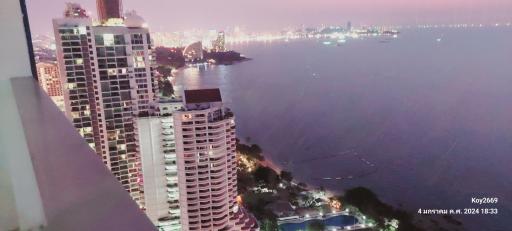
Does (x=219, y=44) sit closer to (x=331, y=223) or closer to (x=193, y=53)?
(x=193, y=53)

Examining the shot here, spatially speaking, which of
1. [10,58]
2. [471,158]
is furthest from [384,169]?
[10,58]

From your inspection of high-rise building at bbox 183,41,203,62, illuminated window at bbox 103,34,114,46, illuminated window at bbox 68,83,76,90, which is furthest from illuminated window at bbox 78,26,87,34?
high-rise building at bbox 183,41,203,62

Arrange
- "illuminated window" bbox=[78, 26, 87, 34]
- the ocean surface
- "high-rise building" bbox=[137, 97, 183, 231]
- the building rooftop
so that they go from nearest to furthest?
the building rooftop
"high-rise building" bbox=[137, 97, 183, 231]
"illuminated window" bbox=[78, 26, 87, 34]
the ocean surface

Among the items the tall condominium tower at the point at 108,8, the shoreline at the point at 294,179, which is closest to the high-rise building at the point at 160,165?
the shoreline at the point at 294,179

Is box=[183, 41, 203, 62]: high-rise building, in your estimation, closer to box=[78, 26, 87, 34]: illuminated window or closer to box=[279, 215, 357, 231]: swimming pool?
box=[78, 26, 87, 34]: illuminated window

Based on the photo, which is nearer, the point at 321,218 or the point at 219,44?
the point at 321,218

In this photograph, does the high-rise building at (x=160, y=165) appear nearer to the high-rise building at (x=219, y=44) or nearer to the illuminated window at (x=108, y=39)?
the illuminated window at (x=108, y=39)

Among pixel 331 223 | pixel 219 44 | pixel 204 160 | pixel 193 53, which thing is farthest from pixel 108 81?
pixel 219 44
